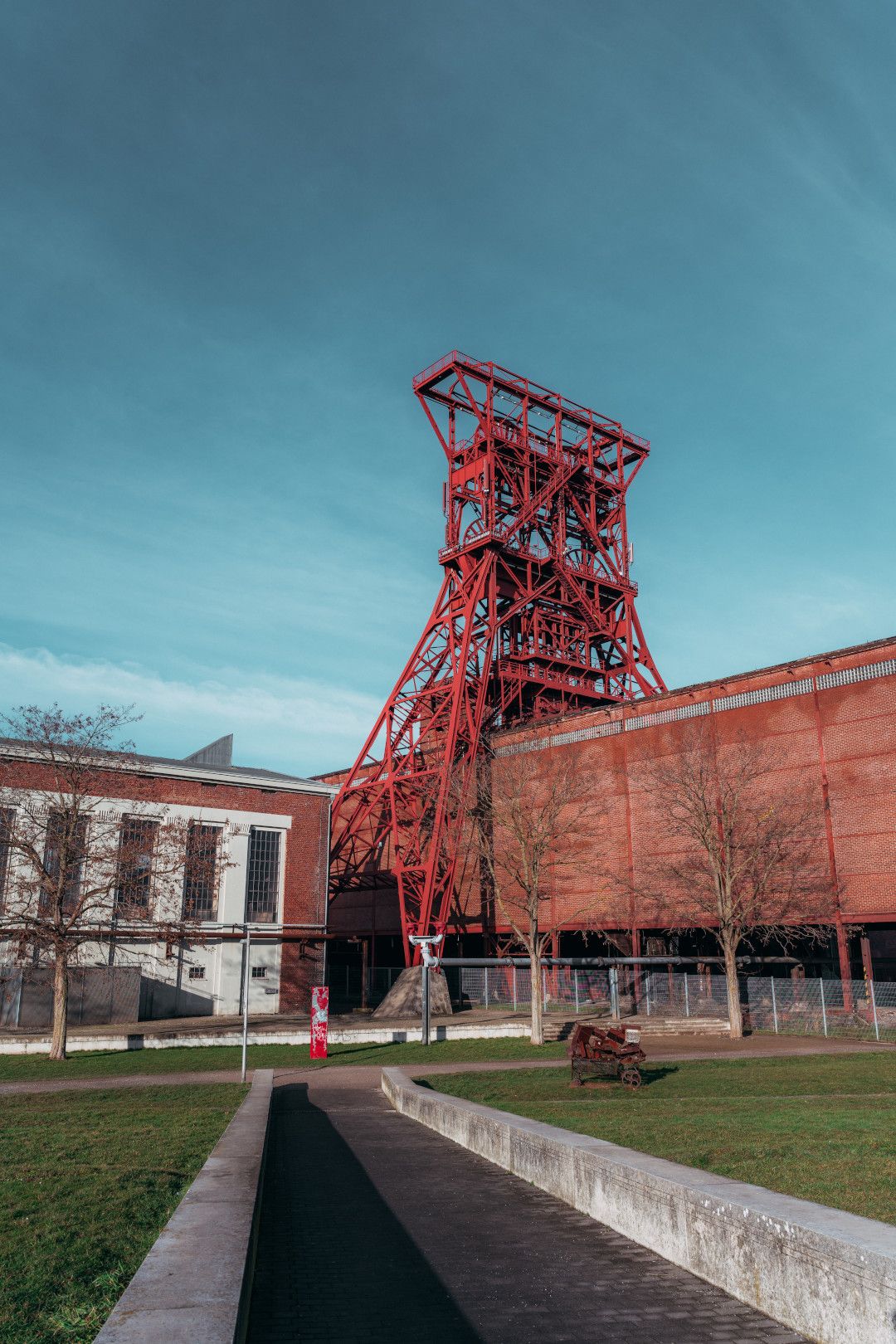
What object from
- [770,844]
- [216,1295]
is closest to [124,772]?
[770,844]

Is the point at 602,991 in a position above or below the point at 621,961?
below

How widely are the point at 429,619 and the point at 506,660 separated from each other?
4442 millimetres

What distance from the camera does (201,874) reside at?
3145 cm

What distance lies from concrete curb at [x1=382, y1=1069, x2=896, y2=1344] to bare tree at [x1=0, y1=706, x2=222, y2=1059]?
2036 centimetres

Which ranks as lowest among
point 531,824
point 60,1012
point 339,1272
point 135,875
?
point 339,1272

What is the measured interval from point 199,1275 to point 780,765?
105 feet

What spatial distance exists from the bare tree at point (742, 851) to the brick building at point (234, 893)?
49.9 ft

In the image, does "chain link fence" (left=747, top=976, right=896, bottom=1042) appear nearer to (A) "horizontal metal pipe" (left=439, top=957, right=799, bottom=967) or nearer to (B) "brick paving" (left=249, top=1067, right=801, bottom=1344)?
(A) "horizontal metal pipe" (left=439, top=957, right=799, bottom=967)

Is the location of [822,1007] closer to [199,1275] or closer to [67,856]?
[67,856]

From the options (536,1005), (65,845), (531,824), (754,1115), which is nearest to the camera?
(754,1115)

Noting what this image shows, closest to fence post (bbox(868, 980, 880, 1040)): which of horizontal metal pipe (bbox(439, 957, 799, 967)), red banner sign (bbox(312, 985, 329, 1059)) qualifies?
horizontal metal pipe (bbox(439, 957, 799, 967))

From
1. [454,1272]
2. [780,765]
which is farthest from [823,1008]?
[454,1272]

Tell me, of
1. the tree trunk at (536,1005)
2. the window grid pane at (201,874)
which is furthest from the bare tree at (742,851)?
the window grid pane at (201,874)

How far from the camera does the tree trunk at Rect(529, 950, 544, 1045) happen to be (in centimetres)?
2650
